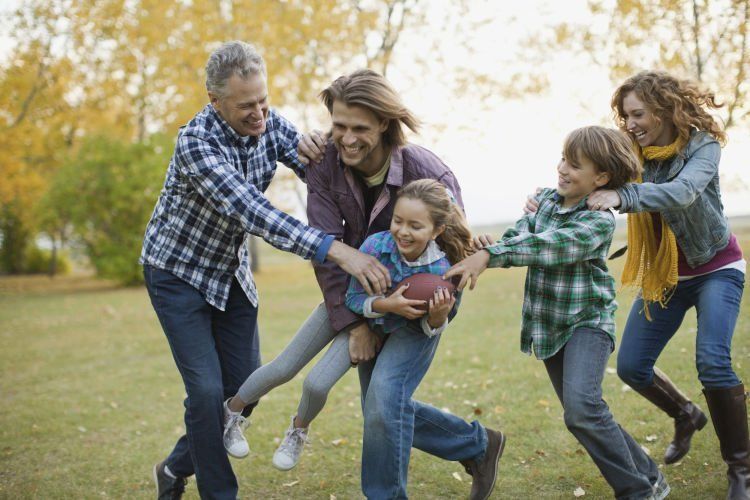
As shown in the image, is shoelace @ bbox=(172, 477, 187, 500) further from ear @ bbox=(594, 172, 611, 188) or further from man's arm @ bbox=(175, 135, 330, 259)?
ear @ bbox=(594, 172, 611, 188)

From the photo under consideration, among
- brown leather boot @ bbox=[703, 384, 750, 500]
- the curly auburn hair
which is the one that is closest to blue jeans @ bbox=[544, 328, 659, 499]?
brown leather boot @ bbox=[703, 384, 750, 500]

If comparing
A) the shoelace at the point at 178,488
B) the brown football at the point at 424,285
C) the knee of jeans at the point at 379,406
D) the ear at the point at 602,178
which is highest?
the ear at the point at 602,178

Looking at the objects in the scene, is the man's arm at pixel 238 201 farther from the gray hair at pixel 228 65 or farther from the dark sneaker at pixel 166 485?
the dark sneaker at pixel 166 485

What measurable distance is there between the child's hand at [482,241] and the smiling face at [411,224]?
285 mm

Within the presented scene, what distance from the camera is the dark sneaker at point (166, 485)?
14.6ft

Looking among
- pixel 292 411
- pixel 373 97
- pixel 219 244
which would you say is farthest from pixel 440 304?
pixel 292 411

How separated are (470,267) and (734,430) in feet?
6.14

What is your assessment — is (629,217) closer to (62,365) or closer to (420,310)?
(420,310)

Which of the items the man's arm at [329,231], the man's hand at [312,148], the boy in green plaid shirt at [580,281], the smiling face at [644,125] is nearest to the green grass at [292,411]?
the boy in green plaid shirt at [580,281]

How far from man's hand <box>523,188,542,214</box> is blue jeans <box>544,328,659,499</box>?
73cm

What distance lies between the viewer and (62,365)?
Result: 10523mm

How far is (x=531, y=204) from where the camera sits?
4016 mm

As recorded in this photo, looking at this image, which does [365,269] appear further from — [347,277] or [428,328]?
[428,328]

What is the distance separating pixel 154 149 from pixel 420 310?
19.4m
